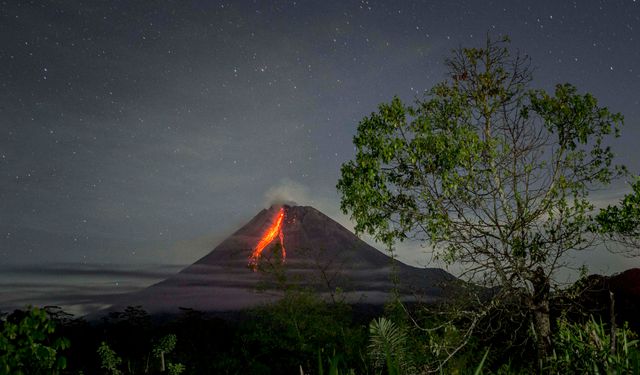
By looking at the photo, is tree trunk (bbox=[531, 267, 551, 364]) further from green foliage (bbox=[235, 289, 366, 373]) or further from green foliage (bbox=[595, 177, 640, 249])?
green foliage (bbox=[235, 289, 366, 373])

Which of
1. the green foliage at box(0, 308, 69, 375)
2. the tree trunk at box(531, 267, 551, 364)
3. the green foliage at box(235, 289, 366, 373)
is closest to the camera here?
the green foliage at box(0, 308, 69, 375)

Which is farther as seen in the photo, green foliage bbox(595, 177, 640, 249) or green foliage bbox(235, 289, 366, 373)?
green foliage bbox(235, 289, 366, 373)

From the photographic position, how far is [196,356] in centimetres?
3053

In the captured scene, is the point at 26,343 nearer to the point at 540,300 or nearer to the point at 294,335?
the point at 540,300

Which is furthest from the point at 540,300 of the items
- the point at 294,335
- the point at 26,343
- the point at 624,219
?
the point at 294,335

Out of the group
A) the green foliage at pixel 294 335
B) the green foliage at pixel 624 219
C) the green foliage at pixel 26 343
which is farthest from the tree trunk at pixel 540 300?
the green foliage at pixel 294 335

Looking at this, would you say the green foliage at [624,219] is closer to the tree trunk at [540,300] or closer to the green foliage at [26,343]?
the tree trunk at [540,300]

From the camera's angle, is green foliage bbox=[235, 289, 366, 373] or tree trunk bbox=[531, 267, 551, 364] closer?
tree trunk bbox=[531, 267, 551, 364]

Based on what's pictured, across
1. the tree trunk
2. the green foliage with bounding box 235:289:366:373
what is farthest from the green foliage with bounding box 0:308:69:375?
the green foliage with bounding box 235:289:366:373

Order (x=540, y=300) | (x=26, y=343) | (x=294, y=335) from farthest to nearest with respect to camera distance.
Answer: (x=294, y=335) → (x=540, y=300) → (x=26, y=343)

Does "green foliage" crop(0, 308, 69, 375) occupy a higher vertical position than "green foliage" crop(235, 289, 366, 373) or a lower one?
higher

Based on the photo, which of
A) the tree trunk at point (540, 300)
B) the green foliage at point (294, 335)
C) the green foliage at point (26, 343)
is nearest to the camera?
the green foliage at point (26, 343)

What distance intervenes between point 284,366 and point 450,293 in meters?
17.6

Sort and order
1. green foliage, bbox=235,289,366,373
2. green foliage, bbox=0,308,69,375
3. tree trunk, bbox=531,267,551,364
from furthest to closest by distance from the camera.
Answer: green foliage, bbox=235,289,366,373 → tree trunk, bbox=531,267,551,364 → green foliage, bbox=0,308,69,375
